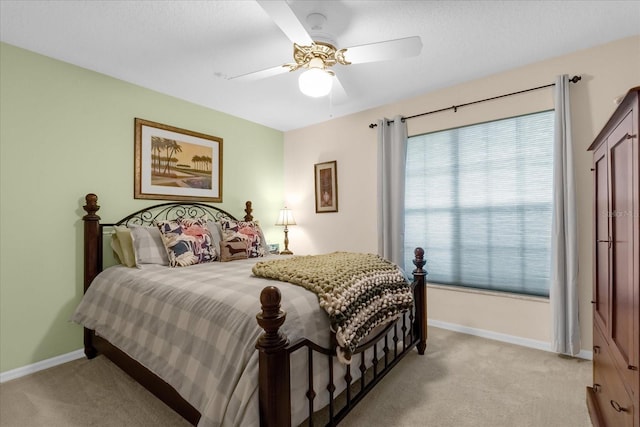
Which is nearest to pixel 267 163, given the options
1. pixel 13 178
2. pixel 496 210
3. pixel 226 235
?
pixel 226 235

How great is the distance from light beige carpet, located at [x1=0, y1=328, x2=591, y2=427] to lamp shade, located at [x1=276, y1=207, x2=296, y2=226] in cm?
245

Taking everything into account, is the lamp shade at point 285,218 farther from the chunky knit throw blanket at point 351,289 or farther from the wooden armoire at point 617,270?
the wooden armoire at point 617,270

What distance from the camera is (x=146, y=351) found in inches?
71.3

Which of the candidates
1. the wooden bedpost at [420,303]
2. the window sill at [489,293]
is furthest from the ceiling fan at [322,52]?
the window sill at [489,293]

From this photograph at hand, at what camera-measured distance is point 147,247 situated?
2.62 metres

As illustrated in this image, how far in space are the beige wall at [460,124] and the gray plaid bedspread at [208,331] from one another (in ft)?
6.94

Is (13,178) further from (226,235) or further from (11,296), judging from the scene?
(226,235)

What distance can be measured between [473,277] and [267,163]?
305 centimetres

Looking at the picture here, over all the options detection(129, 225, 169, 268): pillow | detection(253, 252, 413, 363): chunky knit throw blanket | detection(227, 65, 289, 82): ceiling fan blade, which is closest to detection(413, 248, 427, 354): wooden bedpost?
detection(253, 252, 413, 363): chunky knit throw blanket

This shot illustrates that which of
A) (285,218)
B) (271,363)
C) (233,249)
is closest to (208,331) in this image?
(271,363)

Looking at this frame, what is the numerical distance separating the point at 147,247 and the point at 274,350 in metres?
1.94

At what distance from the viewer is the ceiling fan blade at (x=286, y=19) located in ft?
4.95

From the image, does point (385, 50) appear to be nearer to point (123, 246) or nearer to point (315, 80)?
point (315, 80)

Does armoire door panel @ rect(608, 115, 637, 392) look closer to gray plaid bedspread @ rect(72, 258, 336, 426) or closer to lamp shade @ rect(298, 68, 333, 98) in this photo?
gray plaid bedspread @ rect(72, 258, 336, 426)
